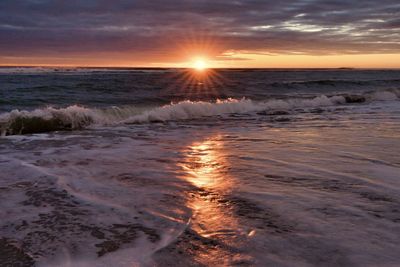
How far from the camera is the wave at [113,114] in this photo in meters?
11.3

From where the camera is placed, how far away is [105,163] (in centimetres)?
680

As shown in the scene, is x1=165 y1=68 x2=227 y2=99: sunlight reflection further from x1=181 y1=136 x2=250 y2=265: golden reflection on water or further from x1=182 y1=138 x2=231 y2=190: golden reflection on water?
x1=181 y1=136 x2=250 y2=265: golden reflection on water

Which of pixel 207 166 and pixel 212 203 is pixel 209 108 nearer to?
pixel 207 166

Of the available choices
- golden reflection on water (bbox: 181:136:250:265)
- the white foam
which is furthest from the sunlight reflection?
golden reflection on water (bbox: 181:136:250:265)

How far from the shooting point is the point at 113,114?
1434 cm

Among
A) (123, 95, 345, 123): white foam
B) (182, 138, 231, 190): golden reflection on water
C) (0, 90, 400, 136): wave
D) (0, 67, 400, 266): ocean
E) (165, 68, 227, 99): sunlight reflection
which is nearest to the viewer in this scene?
(0, 67, 400, 266): ocean

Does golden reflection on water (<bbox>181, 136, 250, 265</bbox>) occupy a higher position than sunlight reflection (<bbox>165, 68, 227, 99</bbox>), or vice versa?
sunlight reflection (<bbox>165, 68, 227, 99</bbox>)

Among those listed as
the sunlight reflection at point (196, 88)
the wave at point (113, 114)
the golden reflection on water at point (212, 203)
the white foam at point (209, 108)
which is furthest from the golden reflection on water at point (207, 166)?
the sunlight reflection at point (196, 88)

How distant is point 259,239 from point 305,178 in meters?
2.15

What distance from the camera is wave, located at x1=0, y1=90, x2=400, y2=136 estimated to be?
1128cm

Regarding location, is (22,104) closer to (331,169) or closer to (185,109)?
(185,109)

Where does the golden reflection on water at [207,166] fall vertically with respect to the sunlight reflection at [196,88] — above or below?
below

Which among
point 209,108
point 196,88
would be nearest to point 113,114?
point 209,108

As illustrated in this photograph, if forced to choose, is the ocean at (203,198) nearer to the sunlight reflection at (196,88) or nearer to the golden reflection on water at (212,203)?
the golden reflection on water at (212,203)
